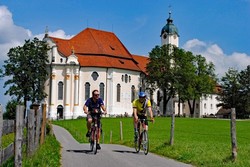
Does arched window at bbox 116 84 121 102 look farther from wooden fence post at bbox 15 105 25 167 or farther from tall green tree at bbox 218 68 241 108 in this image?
wooden fence post at bbox 15 105 25 167

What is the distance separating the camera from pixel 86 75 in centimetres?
7712

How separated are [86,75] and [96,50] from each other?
6.08 m

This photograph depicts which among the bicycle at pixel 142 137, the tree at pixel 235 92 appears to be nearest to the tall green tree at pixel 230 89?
the tree at pixel 235 92

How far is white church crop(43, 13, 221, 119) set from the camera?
75.2 m

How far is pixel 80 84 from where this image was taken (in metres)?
76.6

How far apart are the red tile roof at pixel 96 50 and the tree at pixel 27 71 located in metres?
5.15

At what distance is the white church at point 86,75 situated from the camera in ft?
247

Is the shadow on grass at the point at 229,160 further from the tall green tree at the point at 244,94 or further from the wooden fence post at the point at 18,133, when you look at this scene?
the tall green tree at the point at 244,94

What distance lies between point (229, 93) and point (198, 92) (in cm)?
2029

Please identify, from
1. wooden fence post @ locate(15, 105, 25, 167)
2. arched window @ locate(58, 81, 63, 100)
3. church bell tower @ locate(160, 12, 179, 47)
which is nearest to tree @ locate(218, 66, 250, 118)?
church bell tower @ locate(160, 12, 179, 47)

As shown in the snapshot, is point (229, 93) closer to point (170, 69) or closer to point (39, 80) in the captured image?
point (170, 69)

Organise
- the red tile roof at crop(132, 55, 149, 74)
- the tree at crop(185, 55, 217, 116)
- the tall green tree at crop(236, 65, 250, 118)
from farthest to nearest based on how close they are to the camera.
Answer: the tall green tree at crop(236, 65, 250, 118)
the red tile roof at crop(132, 55, 149, 74)
the tree at crop(185, 55, 217, 116)

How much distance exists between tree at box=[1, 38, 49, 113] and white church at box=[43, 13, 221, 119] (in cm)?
241

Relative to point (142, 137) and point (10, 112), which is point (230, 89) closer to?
point (10, 112)
